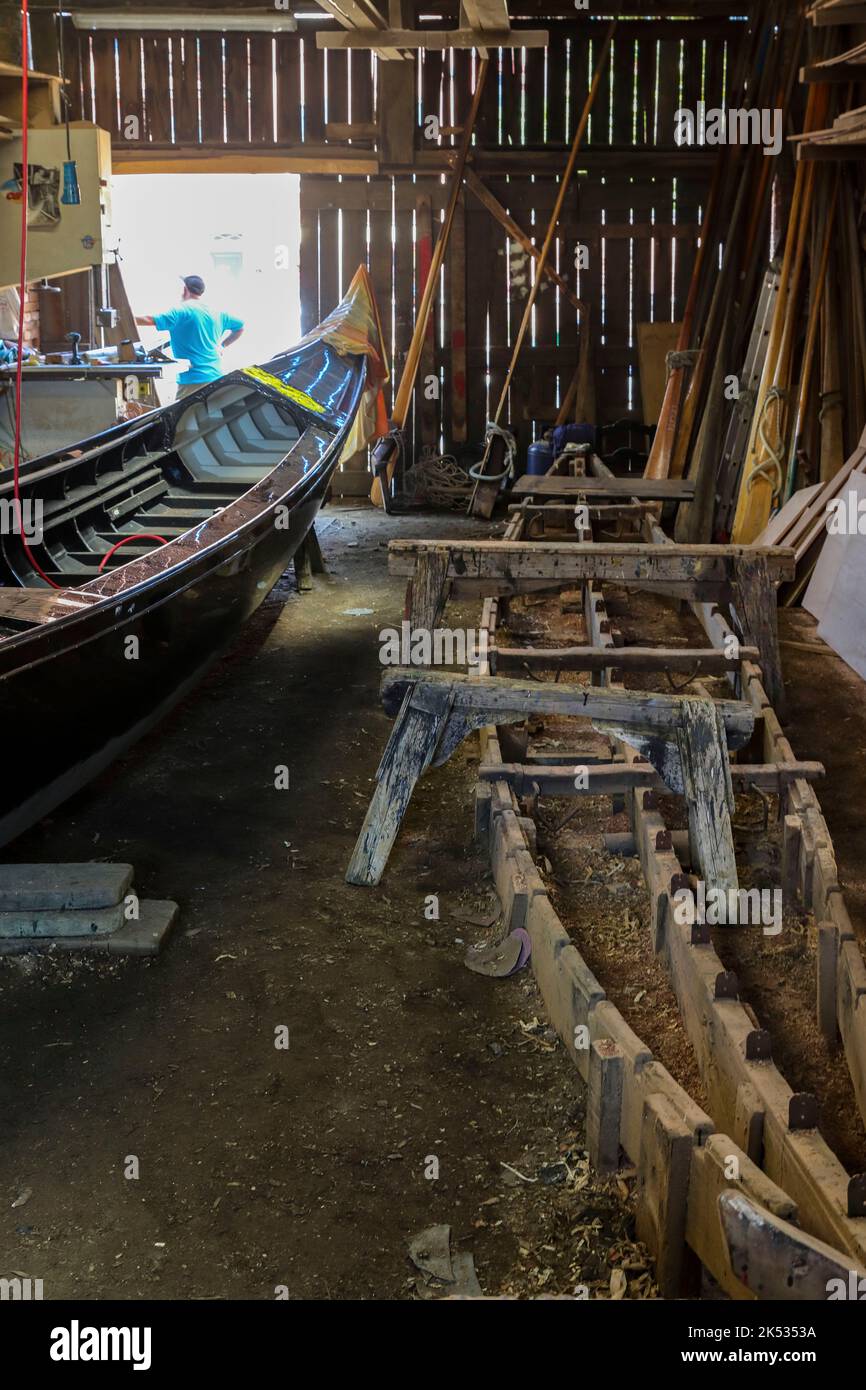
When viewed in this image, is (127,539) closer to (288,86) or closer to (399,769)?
(399,769)

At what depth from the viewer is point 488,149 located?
11.9 m

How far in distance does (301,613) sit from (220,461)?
3.80 feet

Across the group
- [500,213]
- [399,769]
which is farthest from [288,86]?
[399,769]

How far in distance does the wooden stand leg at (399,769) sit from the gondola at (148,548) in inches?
43.2

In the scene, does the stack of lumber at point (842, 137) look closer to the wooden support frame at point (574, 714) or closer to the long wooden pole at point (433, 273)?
the wooden support frame at point (574, 714)

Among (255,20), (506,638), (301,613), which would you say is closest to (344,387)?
(301,613)

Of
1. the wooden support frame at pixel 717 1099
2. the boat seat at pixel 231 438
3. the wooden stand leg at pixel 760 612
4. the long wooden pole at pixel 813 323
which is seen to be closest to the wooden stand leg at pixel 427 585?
the wooden stand leg at pixel 760 612

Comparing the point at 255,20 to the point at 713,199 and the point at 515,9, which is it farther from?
the point at 713,199

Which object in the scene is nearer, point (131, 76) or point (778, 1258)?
point (778, 1258)

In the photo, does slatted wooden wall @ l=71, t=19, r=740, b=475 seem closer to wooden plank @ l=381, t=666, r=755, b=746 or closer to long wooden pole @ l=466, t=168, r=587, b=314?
long wooden pole @ l=466, t=168, r=587, b=314

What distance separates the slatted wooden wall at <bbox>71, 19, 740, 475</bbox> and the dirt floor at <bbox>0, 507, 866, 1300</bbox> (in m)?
7.94

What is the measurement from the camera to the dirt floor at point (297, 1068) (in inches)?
104

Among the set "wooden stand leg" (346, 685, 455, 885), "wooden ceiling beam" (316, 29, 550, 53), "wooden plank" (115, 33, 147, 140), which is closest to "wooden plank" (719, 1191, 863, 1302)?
"wooden stand leg" (346, 685, 455, 885)

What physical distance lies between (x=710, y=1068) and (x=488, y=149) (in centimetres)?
1082
